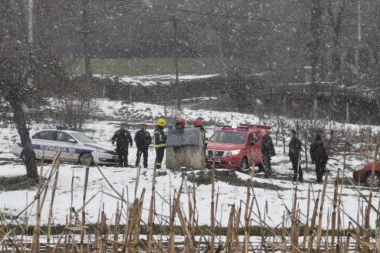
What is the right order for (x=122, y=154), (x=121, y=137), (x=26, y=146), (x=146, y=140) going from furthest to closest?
(x=122, y=154), (x=121, y=137), (x=146, y=140), (x=26, y=146)

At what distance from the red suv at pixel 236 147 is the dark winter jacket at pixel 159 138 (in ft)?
5.17

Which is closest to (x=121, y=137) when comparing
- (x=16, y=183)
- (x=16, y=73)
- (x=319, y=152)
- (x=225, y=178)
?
(x=225, y=178)

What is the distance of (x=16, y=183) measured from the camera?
18625 millimetres

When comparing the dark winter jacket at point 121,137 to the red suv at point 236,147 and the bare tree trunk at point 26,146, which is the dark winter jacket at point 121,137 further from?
the bare tree trunk at point 26,146

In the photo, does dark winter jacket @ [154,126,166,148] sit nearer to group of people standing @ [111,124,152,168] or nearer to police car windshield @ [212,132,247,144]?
group of people standing @ [111,124,152,168]

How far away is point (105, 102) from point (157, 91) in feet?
12.2

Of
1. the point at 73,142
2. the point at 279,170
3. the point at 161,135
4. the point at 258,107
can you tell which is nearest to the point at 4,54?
the point at 161,135

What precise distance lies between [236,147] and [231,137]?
93 centimetres

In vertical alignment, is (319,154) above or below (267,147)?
below

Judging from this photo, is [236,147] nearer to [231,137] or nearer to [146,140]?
[231,137]

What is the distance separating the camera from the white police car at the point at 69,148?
2450 cm

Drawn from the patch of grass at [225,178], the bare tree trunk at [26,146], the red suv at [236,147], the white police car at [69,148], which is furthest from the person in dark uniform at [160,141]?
the white police car at [69,148]

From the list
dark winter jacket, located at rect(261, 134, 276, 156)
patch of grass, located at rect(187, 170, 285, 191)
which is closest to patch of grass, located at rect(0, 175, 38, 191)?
patch of grass, located at rect(187, 170, 285, 191)

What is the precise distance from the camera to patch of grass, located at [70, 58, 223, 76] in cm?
5969
